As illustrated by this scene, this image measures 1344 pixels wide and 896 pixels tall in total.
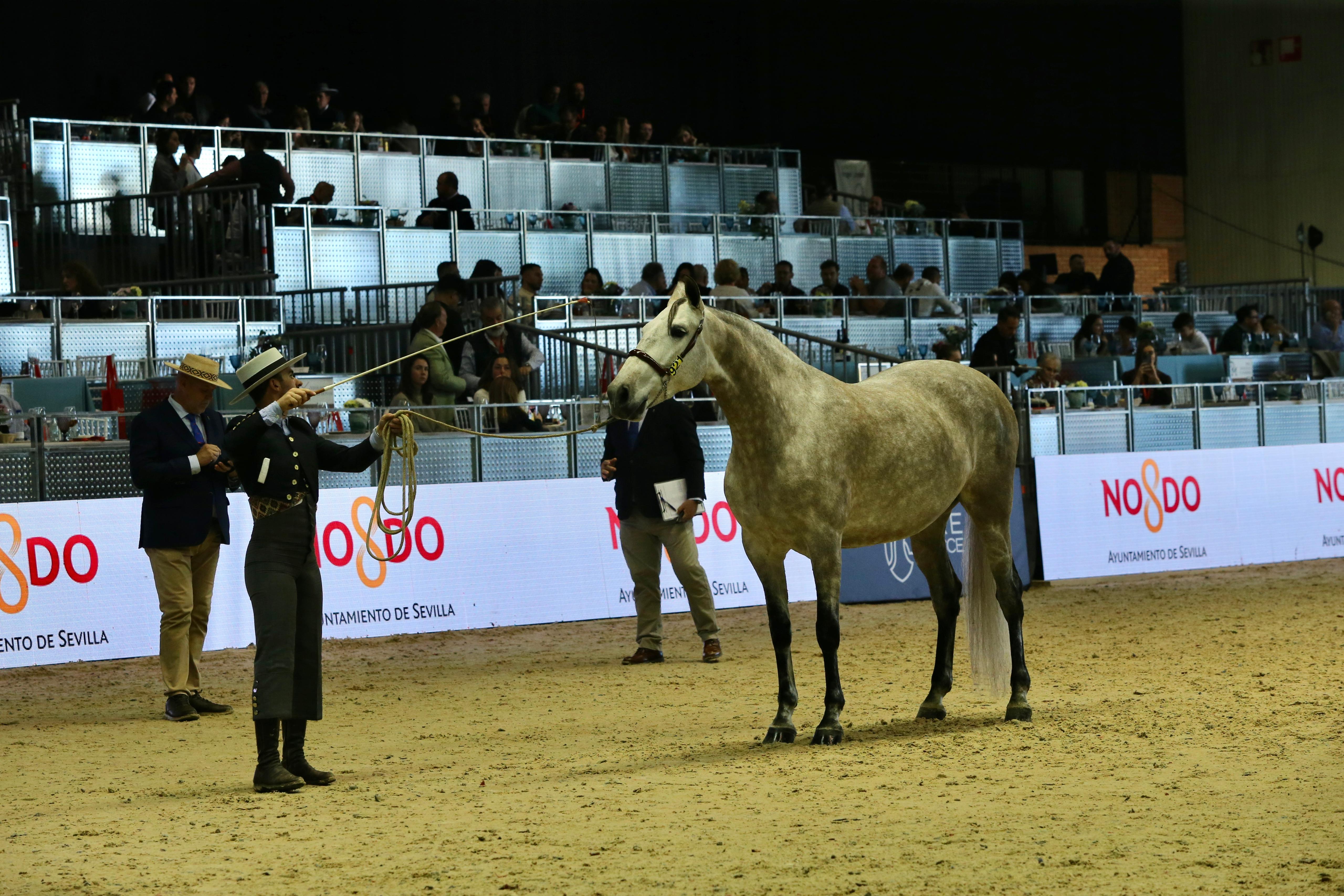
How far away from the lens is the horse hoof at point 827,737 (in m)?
8.81

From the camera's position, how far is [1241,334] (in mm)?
24578

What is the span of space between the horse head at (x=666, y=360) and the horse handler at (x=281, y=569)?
1.16 metres

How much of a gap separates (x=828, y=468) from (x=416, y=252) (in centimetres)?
1326

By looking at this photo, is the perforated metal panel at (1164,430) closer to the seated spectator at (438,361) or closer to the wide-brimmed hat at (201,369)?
the seated spectator at (438,361)

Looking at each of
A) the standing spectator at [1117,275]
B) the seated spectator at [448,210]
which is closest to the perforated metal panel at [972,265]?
the standing spectator at [1117,275]

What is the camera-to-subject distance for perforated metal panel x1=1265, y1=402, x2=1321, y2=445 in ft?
65.4

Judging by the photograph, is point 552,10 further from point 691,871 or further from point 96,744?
point 691,871

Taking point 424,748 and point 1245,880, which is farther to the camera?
point 424,748

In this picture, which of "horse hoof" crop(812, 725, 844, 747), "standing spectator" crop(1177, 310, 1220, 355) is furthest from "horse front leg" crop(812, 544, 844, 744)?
"standing spectator" crop(1177, 310, 1220, 355)

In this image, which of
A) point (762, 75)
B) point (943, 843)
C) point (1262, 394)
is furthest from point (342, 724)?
point (762, 75)

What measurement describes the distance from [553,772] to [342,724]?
2.44m

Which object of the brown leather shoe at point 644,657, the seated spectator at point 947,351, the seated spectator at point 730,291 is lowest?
the brown leather shoe at point 644,657

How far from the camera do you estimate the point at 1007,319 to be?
64.1 ft

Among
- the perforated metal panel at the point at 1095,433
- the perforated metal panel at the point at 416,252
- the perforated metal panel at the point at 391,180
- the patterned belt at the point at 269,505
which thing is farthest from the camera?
the perforated metal panel at the point at 391,180
